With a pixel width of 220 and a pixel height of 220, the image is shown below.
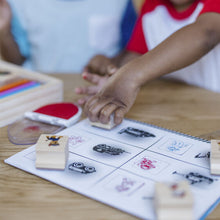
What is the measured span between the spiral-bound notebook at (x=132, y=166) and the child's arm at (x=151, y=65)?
4 cm

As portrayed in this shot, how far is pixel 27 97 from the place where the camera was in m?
0.62

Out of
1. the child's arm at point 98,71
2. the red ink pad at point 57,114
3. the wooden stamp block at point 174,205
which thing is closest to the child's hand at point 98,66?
the child's arm at point 98,71

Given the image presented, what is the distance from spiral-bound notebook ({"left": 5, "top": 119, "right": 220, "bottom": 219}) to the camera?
14.6 inches

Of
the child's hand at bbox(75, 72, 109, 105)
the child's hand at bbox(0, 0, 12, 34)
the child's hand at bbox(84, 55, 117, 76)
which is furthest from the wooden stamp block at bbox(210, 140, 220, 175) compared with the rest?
the child's hand at bbox(0, 0, 12, 34)

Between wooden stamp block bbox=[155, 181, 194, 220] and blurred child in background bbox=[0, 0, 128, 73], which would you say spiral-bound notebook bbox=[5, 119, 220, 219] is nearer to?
wooden stamp block bbox=[155, 181, 194, 220]

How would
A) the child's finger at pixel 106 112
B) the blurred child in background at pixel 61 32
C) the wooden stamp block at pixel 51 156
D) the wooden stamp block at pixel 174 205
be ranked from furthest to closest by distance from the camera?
the blurred child in background at pixel 61 32 → the child's finger at pixel 106 112 → the wooden stamp block at pixel 51 156 → the wooden stamp block at pixel 174 205

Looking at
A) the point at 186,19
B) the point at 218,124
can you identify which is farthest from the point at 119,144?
the point at 186,19

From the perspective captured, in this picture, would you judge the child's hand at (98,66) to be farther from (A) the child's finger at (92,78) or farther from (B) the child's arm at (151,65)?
(B) the child's arm at (151,65)

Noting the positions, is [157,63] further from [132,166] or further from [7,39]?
[7,39]

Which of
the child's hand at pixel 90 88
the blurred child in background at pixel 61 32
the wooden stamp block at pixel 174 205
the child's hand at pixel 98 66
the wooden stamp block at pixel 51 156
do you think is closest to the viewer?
the wooden stamp block at pixel 174 205

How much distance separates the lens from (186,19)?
0.88m

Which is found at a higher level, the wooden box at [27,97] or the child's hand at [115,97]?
the child's hand at [115,97]

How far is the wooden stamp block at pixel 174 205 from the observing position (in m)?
0.32

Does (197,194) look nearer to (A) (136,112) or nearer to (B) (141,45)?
(A) (136,112)
